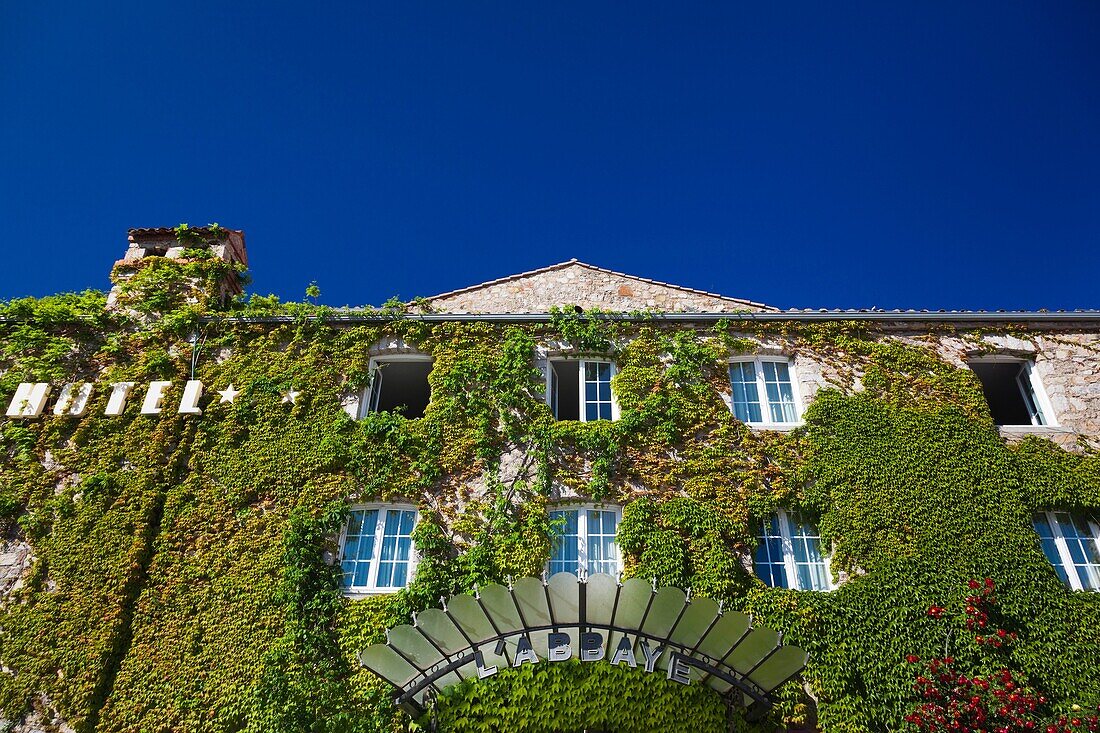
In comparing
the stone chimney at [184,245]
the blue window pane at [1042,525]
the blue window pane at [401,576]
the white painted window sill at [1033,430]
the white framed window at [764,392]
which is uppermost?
the stone chimney at [184,245]

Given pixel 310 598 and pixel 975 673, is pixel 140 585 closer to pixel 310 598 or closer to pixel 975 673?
pixel 310 598

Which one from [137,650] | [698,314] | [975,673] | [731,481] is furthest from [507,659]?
[698,314]

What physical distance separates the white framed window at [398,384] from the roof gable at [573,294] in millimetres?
2983

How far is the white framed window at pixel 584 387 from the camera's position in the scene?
13.1 m

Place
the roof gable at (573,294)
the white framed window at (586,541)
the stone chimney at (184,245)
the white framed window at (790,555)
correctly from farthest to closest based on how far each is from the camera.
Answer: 1. the roof gable at (573,294)
2. the stone chimney at (184,245)
3. the white framed window at (586,541)
4. the white framed window at (790,555)

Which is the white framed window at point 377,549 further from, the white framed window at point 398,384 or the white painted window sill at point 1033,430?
the white painted window sill at point 1033,430

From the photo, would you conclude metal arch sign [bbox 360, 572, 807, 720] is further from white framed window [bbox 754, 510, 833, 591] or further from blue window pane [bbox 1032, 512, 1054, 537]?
blue window pane [bbox 1032, 512, 1054, 537]

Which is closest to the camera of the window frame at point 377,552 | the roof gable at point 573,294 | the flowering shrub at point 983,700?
the flowering shrub at point 983,700

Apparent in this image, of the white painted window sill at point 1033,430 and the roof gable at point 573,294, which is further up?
the roof gable at point 573,294

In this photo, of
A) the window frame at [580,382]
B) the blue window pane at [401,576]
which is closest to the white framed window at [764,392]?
the window frame at [580,382]

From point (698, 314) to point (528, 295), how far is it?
17.0 feet

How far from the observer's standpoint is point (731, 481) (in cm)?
1195

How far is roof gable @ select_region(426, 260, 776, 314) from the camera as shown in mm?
17578

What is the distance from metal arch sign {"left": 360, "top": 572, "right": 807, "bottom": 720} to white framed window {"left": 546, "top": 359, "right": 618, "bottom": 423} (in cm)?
417
